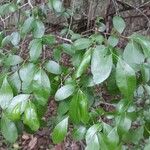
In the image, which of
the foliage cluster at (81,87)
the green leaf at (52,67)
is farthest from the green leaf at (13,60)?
the green leaf at (52,67)

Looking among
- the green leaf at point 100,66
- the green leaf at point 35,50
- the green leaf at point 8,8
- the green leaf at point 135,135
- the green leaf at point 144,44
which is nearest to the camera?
the green leaf at point 100,66

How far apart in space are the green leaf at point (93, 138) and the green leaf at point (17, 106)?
0.21m

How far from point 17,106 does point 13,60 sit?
20cm

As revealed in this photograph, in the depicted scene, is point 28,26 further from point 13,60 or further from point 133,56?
point 133,56

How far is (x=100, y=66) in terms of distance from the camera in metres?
1.01

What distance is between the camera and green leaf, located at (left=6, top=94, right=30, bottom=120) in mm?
1135

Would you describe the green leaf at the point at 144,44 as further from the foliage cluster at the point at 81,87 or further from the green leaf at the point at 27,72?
the green leaf at the point at 27,72

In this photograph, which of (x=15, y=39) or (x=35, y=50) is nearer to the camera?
(x=35, y=50)

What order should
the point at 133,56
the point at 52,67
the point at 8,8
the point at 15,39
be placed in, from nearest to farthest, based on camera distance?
1. the point at 133,56
2. the point at 52,67
3. the point at 15,39
4. the point at 8,8

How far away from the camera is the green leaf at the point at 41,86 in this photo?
1137 millimetres

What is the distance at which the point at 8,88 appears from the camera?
1165mm

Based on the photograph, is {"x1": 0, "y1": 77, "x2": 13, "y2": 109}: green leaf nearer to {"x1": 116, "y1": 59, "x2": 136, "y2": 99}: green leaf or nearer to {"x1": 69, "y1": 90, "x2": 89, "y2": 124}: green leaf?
{"x1": 69, "y1": 90, "x2": 89, "y2": 124}: green leaf

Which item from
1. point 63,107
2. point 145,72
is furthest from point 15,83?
point 145,72

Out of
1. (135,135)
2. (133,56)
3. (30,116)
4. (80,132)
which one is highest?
(133,56)
